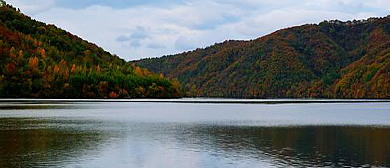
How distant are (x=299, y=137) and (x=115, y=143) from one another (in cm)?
1610

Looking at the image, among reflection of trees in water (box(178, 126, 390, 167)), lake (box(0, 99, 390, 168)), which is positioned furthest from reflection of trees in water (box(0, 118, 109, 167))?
reflection of trees in water (box(178, 126, 390, 167))

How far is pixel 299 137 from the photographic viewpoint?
150 ft

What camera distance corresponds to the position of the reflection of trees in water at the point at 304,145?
31859mm

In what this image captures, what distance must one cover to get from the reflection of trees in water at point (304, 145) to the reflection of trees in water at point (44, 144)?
29.2 feet

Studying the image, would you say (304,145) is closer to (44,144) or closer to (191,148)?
(191,148)

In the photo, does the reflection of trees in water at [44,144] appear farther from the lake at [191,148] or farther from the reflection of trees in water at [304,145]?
the reflection of trees in water at [304,145]

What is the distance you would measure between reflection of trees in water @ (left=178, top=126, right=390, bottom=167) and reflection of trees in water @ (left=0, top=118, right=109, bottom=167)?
890 cm

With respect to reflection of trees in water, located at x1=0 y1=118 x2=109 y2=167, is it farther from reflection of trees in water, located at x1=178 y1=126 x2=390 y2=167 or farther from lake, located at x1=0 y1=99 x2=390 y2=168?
reflection of trees in water, located at x1=178 y1=126 x2=390 y2=167

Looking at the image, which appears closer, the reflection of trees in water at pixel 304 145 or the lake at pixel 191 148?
the lake at pixel 191 148

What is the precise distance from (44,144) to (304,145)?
19585mm

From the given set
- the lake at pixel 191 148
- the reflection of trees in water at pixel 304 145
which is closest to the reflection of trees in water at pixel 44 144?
the lake at pixel 191 148

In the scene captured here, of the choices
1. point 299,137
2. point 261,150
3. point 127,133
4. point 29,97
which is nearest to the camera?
point 261,150

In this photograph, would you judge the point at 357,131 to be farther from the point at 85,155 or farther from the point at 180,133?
the point at 85,155

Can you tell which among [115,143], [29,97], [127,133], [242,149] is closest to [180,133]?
[127,133]
